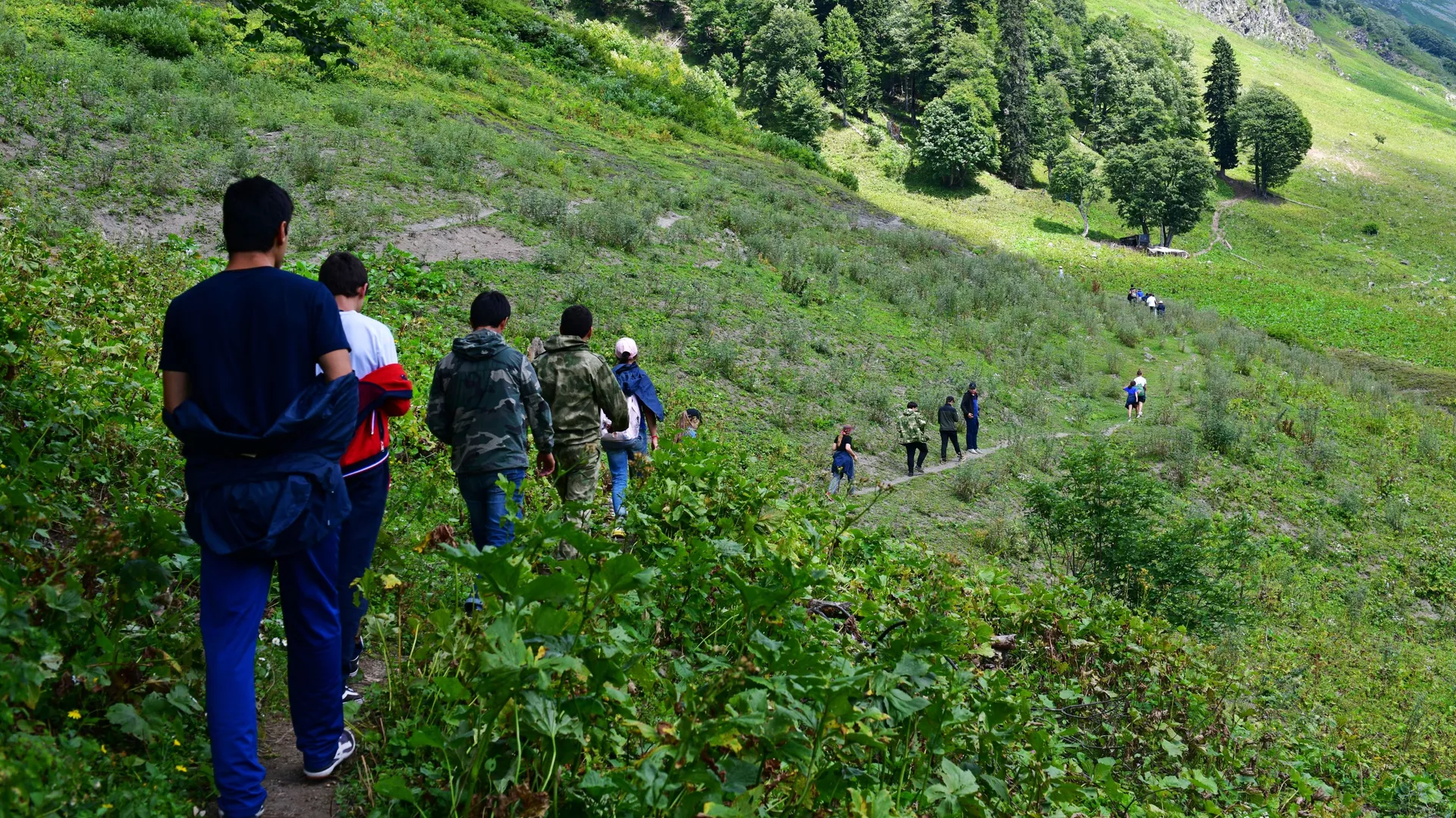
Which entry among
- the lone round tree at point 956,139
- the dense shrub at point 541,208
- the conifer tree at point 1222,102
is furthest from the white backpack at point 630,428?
the conifer tree at point 1222,102

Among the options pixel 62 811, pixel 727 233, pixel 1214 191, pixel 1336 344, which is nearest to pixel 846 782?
pixel 62 811

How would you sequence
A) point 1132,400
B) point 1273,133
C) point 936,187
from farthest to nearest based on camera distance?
point 1273,133
point 936,187
point 1132,400

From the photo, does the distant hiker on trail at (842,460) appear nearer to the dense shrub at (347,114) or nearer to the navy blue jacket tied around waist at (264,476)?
the navy blue jacket tied around waist at (264,476)

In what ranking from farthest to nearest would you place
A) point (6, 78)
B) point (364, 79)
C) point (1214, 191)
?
point (1214, 191) → point (364, 79) → point (6, 78)

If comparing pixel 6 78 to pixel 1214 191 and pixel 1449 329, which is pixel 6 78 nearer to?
pixel 1449 329

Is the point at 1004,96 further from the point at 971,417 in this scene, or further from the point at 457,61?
the point at 971,417

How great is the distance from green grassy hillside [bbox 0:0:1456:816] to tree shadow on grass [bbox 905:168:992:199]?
31.2 metres

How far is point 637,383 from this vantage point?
21.9 ft

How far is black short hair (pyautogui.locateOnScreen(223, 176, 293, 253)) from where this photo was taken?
2725 mm

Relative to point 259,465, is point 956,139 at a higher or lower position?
lower

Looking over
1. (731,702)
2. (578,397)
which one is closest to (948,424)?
(578,397)

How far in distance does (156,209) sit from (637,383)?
1031cm

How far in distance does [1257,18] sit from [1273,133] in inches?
5167

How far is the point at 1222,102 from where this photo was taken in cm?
8138
